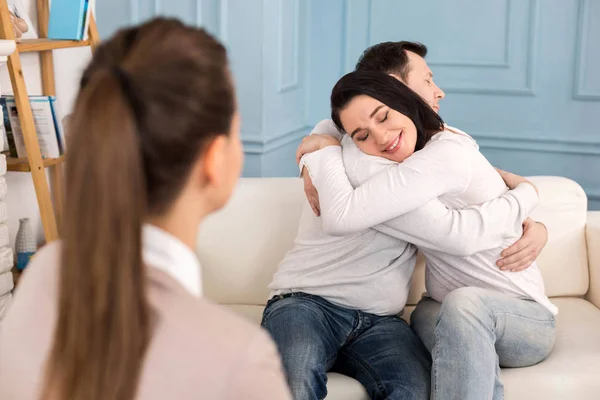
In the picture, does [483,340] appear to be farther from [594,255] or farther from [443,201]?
[594,255]

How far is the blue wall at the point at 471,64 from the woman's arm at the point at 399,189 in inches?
59.6

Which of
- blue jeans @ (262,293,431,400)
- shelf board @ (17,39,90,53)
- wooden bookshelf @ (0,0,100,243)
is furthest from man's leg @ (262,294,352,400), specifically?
shelf board @ (17,39,90,53)

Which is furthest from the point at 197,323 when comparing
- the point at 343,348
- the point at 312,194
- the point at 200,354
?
the point at 312,194

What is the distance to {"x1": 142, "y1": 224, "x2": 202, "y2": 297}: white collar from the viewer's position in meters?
0.79

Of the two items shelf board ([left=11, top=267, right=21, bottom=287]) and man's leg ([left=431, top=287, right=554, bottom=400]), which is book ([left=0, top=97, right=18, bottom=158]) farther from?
man's leg ([left=431, top=287, right=554, bottom=400])

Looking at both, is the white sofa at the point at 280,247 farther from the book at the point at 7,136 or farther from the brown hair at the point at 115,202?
Answer: the brown hair at the point at 115,202

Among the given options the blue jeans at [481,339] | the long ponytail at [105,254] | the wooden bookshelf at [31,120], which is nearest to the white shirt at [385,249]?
the blue jeans at [481,339]

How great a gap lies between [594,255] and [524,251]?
437 millimetres

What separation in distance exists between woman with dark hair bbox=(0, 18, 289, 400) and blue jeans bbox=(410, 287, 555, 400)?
118 centimetres

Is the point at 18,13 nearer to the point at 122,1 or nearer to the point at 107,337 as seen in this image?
the point at 122,1

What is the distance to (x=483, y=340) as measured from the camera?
6.19ft

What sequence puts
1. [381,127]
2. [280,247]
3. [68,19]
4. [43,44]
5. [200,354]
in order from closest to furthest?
[200,354] → [381,127] → [280,247] → [43,44] → [68,19]

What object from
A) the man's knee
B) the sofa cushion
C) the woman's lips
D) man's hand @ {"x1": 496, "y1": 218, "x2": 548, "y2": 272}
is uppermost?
the woman's lips

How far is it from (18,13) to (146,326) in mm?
2556
